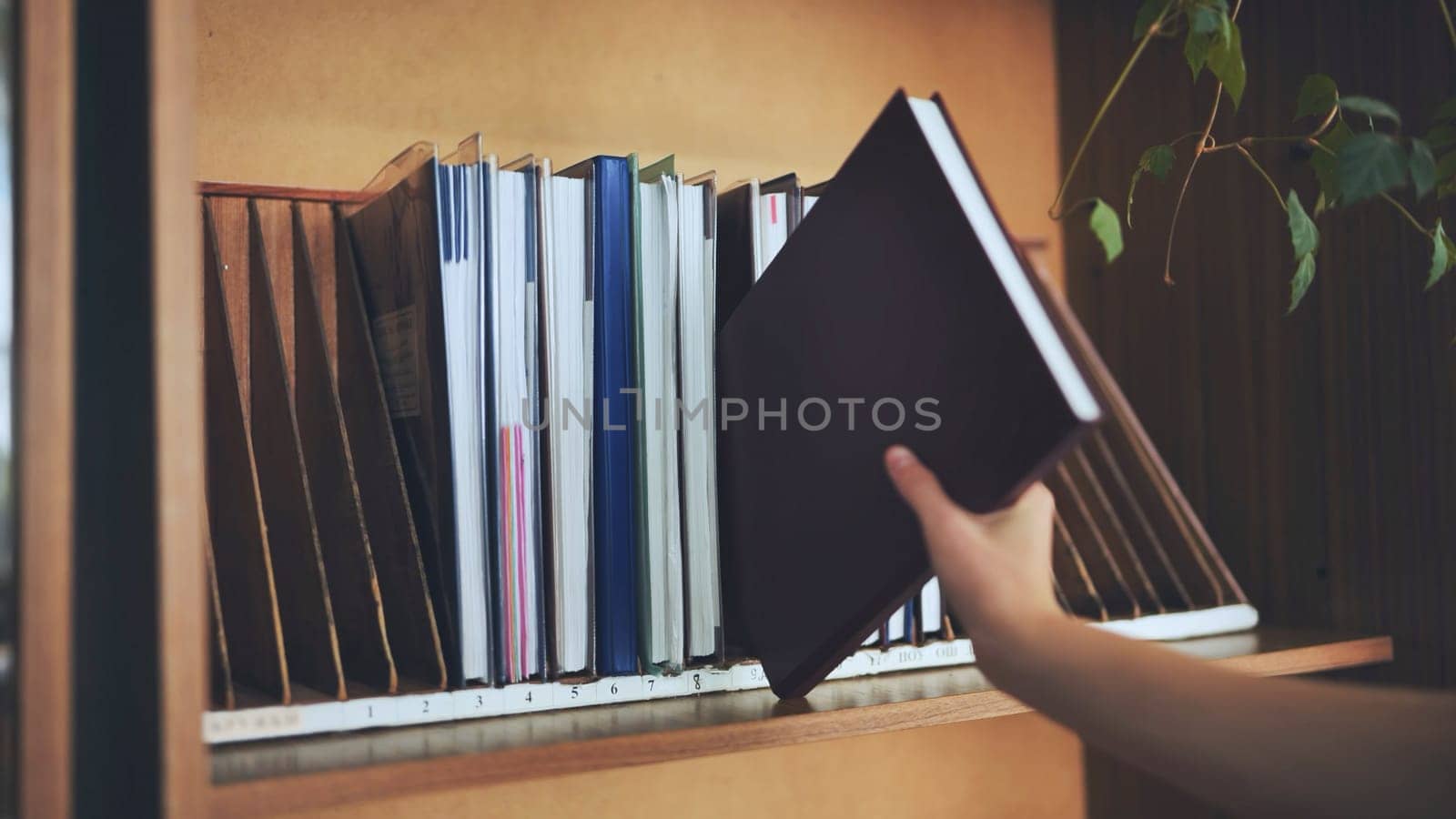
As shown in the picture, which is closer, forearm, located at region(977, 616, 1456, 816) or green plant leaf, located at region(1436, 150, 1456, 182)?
forearm, located at region(977, 616, 1456, 816)

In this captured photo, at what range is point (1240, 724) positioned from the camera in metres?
0.52

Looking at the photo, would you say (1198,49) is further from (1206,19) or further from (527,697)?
(527,697)

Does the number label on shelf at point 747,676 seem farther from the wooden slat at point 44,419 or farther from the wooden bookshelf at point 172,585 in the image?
the wooden slat at point 44,419

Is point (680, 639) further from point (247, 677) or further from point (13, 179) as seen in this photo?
point (13, 179)

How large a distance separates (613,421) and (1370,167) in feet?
1.60

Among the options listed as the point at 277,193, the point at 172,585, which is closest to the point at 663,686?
the point at 172,585

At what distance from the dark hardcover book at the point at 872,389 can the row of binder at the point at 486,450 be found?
0.03 m

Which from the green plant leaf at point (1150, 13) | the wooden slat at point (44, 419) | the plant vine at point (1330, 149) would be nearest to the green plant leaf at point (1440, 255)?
the plant vine at point (1330, 149)

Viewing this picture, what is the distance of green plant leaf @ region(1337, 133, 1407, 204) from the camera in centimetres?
69

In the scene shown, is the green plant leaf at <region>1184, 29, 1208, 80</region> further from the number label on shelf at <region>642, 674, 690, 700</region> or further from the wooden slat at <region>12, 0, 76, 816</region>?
the wooden slat at <region>12, 0, 76, 816</region>

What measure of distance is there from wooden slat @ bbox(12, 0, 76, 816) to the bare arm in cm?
39

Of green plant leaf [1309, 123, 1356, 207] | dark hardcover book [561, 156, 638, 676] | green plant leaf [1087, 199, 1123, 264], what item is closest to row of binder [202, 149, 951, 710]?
dark hardcover book [561, 156, 638, 676]

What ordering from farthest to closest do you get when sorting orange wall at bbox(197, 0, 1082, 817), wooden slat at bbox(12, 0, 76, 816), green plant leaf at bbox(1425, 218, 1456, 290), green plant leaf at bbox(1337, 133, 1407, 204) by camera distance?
1. orange wall at bbox(197, 0, 1082, 817)
2. green plant leaf at bbox(1425, 218, 1456, 290)
3. green plant leaf at bbox(1337, 133, 1407, 204)
4. wooden slat at bbox(12, 0, 76, 816)

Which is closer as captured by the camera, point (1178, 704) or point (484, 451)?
point (1178, 704)
